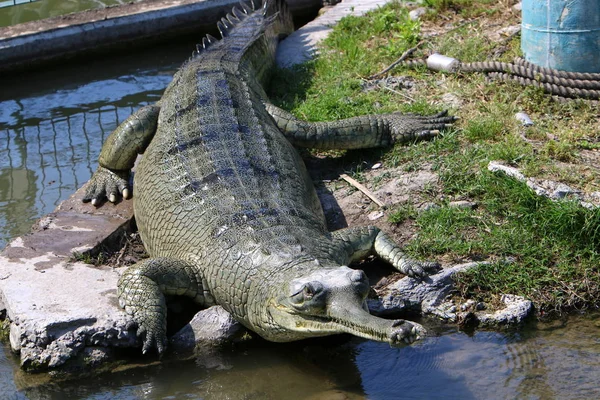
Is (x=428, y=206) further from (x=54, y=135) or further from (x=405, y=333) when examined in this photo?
(x=54, y=135)

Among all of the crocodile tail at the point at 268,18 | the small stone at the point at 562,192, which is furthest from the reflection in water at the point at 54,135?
the small stone at the point at 562,192

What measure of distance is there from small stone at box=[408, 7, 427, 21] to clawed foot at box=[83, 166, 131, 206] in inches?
135

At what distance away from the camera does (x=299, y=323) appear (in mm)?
3596

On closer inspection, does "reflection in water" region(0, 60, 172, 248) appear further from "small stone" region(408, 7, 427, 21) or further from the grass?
"small stone" region(408, 7, 427, 21)

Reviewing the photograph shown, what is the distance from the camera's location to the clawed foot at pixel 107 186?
5691 mm

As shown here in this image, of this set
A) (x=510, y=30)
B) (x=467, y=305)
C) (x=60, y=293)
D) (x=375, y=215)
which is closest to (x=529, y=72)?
(x=510, y=30)

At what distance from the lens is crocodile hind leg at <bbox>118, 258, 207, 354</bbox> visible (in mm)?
4102

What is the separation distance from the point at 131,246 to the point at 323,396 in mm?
2064

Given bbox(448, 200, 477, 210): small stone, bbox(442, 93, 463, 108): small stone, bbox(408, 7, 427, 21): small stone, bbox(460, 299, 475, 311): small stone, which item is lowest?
bbox(460, 299, 475, 311): small stone

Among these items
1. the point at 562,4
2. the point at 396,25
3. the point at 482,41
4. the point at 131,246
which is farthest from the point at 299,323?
the point at 396,25

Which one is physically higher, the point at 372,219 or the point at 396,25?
the point at 396,25

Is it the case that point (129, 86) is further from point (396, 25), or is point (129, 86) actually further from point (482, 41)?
point (482, 41)

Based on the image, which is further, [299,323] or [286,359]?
[286,359]

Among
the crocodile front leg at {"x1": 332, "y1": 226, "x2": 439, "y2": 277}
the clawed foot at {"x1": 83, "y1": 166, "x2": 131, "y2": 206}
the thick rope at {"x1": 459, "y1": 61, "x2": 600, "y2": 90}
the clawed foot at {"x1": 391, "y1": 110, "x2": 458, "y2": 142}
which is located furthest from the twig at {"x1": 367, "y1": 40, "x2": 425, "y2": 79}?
the crocodile front leg at {"x1": 332, "y1": 226, "x2": 439, "y2": 277}
